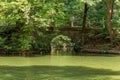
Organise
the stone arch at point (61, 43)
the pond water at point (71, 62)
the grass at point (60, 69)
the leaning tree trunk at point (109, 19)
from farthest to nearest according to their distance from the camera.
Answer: the leaning tree trunk at point (109, 19) → the stone arch at point (61, 43) → the pond water at point (71, 62) → the grass at point (60, 69)

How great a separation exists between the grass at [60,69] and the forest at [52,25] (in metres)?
3.82

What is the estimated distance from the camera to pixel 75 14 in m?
31.7

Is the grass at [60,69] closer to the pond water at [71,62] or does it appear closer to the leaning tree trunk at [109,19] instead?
the pond water at [71,62]

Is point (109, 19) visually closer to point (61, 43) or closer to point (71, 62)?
point (61, 43)

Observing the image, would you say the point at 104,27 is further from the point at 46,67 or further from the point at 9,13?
the point at 46,67

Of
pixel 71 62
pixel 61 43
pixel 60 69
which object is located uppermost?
pixel 61 43


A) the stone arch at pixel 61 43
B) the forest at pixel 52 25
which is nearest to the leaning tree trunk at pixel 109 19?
the forest at pixel 52 25

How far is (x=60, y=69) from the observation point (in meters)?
18.5

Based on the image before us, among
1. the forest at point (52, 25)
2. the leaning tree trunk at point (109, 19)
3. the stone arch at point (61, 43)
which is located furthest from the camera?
the leaning tree trunk at point (109, 19)

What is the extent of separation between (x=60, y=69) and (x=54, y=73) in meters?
1.54

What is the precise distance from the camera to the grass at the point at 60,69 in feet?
51.8

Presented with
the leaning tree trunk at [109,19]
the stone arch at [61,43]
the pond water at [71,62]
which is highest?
the leaning tree trunk at [109,19]

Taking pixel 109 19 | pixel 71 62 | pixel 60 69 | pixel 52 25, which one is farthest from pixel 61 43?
pixel 60 69

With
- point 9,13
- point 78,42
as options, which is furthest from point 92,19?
point 9,13
